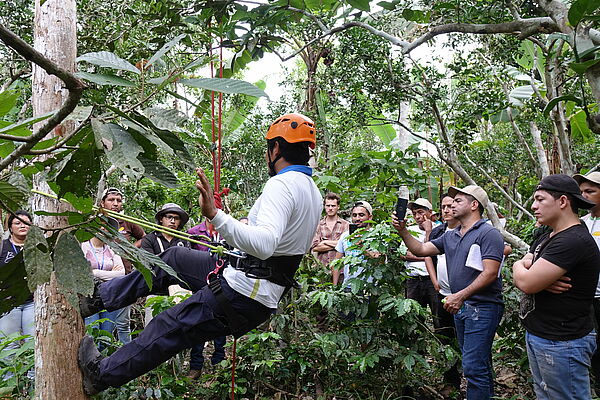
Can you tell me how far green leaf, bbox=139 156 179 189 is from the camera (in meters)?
1.28

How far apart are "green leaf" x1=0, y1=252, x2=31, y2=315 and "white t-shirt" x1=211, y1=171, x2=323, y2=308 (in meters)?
1.24

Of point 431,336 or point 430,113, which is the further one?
point 430,113

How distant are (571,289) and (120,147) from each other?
2.70 m

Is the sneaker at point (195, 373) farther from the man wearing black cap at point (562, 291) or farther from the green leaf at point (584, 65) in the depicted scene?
the green leaf at point (584, 65)

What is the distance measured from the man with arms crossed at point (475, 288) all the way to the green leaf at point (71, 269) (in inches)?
116

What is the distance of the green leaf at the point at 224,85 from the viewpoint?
121 centimetres

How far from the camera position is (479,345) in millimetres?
3697

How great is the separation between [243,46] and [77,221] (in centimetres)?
274

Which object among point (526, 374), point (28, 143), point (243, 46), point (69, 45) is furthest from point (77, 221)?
point (526, 374)

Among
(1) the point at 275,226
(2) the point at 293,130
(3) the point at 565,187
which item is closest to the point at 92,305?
(1) the point at 275,226

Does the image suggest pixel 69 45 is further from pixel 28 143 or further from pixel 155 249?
pixel 155 249

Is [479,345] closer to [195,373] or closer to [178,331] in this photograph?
[178,331]

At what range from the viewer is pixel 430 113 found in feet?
19.2

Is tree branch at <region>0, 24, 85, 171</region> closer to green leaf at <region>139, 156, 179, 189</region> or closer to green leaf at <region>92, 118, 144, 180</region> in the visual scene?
green leaf at <region>92, 118, 144, 180</region>
